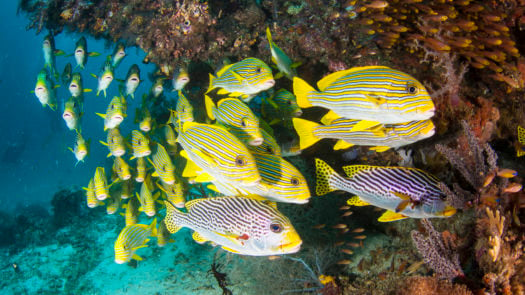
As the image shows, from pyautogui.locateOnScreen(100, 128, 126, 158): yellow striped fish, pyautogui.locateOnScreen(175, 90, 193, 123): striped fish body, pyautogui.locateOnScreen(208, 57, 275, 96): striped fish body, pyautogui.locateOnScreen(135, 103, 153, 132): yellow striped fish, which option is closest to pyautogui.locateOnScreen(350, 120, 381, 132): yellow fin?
pyautogui.locateOnScreen(208, 57, 275, 96): striped fish body

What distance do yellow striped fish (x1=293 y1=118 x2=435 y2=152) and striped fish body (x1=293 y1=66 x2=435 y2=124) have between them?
340mm

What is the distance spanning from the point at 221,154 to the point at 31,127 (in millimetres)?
124919

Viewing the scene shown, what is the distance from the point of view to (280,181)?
292 cm

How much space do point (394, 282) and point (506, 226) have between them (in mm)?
1402

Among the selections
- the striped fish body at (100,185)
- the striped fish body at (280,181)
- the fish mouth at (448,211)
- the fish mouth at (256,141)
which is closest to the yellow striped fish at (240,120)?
the fish mouth at (256,141)

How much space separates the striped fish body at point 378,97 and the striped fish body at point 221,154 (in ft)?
3.26

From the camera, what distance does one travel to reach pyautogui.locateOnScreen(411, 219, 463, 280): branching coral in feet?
10.0

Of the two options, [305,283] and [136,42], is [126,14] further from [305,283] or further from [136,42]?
[305,283]

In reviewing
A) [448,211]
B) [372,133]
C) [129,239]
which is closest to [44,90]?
[129,239]

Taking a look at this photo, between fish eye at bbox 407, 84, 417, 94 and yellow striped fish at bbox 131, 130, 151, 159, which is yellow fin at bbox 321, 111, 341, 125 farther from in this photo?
yellow striped fish at bbox 131, 130, 151, 159

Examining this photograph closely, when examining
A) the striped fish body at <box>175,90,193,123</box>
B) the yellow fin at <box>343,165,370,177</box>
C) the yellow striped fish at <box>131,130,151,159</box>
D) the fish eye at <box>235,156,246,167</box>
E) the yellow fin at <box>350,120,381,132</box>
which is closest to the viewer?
the fish eye at <box>235,156,246,167</box>

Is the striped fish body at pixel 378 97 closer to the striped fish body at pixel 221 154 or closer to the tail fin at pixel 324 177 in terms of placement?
the tail fin at pixel 324 177

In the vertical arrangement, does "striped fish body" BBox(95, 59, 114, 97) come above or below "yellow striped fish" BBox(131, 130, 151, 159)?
above

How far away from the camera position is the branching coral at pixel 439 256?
306 centimetres
